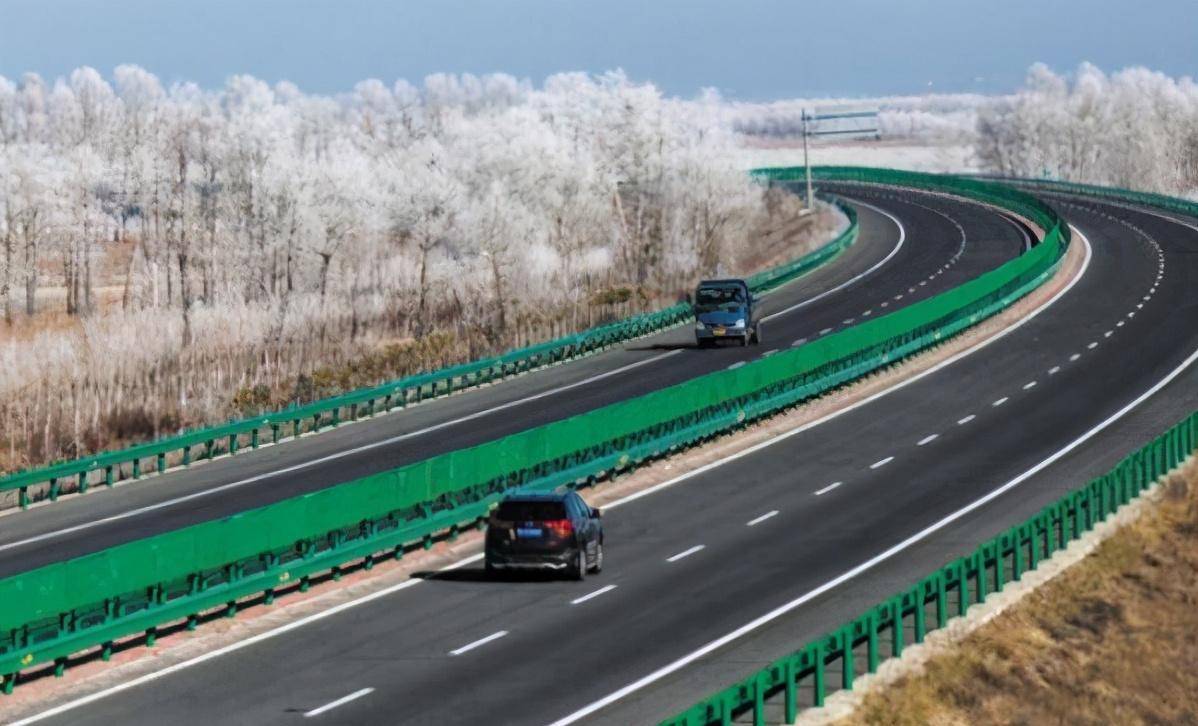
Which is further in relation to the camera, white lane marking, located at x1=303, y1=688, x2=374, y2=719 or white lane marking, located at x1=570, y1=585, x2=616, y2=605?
white lane marking, located at x1=570, y1=585, x2=616, y2=605

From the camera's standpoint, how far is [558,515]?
32.7 meters

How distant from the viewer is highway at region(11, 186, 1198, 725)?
26.0m

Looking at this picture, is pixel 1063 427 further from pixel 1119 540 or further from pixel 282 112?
pixel 282 112

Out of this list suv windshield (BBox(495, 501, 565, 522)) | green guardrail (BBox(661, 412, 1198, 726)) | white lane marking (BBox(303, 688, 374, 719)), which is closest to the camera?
green guardrail (BBox(661, 412, 1198, 726))

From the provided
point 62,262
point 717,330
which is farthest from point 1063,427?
point 62,262

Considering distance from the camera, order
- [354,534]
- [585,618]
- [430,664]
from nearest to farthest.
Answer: [430,664] → [585,618] → [354,534]

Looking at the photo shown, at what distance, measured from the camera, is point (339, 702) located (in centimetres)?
2562

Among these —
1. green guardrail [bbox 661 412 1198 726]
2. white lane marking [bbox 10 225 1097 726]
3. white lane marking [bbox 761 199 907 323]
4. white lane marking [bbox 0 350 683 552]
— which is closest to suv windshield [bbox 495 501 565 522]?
white lane marking [bbox 10 225 1097 726]

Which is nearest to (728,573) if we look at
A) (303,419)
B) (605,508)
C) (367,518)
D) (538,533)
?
(538,533)

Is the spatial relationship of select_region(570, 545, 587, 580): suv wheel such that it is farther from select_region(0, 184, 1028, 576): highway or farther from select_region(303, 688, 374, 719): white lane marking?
select_region(0, 184, 1028, 576): highway

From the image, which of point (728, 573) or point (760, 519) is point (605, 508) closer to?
point (760, 519)

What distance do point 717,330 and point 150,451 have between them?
77.5 ft

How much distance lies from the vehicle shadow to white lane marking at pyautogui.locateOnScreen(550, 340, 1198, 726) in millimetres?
4476

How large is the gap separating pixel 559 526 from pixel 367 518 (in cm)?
463
